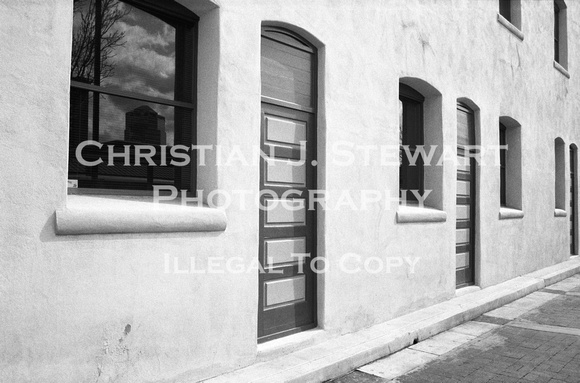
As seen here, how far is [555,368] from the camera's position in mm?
4984

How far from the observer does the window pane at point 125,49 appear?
3.75 m

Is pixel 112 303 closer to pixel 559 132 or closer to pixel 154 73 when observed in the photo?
pixel 154 73

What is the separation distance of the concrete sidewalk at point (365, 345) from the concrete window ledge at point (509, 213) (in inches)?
59.4

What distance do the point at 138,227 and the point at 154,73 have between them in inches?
52.1

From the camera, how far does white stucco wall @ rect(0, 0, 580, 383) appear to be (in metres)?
3.17

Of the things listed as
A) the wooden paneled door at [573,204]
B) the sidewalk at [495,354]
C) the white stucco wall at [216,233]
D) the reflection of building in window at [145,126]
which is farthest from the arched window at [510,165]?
the reflection of building in window at [145,126]

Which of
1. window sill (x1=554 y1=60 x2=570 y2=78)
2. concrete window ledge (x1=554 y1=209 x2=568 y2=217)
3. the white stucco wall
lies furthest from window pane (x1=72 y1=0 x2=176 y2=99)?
window sill (x1=554 y1=60 x2=570 y2=78)

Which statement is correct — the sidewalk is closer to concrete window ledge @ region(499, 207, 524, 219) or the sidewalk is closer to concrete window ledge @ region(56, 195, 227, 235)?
concrete window ledge @ region(56, 195, 227, 235)

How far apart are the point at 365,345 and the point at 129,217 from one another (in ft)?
9.40

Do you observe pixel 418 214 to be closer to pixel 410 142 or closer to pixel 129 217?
pixel 410 142

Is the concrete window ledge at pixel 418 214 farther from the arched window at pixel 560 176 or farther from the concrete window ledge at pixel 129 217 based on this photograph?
the arched window at pixel 560 176

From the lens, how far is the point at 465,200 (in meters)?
8.55

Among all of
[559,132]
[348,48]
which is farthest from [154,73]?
[559,132]

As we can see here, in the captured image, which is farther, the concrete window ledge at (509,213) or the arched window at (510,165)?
the arched window at (510,165)
